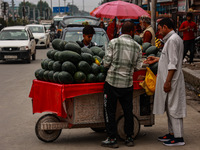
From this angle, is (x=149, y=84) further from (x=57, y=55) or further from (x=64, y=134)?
(x=64, y=134)

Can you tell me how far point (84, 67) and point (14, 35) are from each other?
15765 mm

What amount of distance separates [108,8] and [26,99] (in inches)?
206

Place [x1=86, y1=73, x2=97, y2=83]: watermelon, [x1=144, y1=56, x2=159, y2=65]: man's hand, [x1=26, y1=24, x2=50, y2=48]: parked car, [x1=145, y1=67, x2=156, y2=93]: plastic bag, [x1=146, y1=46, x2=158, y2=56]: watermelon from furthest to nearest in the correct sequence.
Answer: [x1=26, y1=24, x2=50, y2=48]: parked car < [x1=146, y1=46, x2=158, y2=56]: watermelon < [x1=144, y1=56, x2=159, y2=65]: man's hand < [x1=145, y1=67, x2=156, y2=93]: plastic bag < [x1=86, y1=73, x2=97, y2=83]: watermelon

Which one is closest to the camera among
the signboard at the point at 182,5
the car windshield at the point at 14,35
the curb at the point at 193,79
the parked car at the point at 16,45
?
the curb at the point at 193,79

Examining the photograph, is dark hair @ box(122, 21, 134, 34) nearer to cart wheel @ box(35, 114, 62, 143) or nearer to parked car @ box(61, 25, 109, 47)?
cart wheel @ box(35, 114, 62, 143)

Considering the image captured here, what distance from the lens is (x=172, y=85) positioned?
5.82m

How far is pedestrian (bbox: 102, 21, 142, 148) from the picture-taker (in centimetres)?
573

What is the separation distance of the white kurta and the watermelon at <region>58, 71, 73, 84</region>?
1252 mm

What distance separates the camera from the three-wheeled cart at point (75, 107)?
227 inches

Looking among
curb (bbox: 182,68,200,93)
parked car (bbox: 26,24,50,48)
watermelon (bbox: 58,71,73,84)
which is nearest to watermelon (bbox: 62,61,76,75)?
watermelon (bbox: 58,71,73,84)

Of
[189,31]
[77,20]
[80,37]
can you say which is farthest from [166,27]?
[77,20]

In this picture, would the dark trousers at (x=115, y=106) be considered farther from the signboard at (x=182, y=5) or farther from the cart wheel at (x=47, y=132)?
the signboard at (x=182, y=5)

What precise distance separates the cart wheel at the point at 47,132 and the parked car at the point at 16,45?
45.5ft

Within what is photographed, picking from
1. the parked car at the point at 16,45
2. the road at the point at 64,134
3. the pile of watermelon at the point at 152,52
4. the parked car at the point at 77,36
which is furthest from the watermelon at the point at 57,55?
the parked car at the point at 16,45
